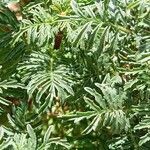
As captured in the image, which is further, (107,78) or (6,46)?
(6,46)

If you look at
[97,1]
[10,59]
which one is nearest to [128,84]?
[97,1]

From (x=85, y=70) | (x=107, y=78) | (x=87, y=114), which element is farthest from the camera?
(x=85, y=70)

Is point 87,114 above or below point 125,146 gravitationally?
above

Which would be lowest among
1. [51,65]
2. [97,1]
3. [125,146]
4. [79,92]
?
[125,146]

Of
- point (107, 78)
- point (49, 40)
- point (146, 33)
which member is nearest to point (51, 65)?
point (49, 40)

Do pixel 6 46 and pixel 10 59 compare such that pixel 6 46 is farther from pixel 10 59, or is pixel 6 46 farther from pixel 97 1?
pixel 97 1

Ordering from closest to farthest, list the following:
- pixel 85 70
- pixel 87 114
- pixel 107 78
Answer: pixel 87 114
pixel 107 78
pixel 85 70

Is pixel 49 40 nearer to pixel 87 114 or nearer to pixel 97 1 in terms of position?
pixel 97 1
